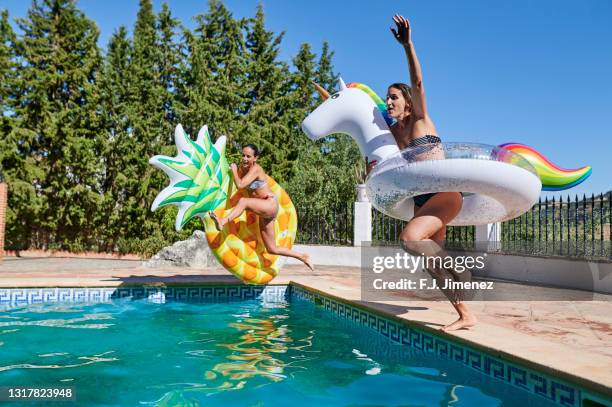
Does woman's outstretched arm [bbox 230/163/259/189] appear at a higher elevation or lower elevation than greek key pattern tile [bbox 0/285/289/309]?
higher

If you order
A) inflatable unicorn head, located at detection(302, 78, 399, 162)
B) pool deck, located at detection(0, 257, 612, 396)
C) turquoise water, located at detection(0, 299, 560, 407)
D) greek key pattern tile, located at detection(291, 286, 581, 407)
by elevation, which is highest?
inflatable unicorn head, located at detection(302, 78, 399, 162)

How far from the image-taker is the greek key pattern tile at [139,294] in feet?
26.4

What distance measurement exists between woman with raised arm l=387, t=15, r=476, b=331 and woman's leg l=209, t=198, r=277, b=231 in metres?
2.60

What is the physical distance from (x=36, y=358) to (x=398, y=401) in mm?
3470

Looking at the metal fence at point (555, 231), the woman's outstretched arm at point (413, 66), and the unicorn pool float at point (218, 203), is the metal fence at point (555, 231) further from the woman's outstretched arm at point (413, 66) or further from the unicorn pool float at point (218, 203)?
the woman's outstretched arm at point (413, 66)

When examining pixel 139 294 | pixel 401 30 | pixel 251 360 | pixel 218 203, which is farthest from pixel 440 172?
pixel 139 294

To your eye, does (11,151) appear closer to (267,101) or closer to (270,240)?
(267,101)

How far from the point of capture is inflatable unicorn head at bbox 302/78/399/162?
526cm

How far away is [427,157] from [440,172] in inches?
7.1

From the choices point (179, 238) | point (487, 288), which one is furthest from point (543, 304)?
point (179, 238)

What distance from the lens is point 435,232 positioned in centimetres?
460

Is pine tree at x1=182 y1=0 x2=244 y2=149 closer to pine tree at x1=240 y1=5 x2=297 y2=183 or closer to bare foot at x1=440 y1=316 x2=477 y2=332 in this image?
pine tree at x1=240 y1=5 x2=297 y2=183

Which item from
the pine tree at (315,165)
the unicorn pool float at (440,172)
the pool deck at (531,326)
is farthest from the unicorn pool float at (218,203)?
the pine tree at (315,165)

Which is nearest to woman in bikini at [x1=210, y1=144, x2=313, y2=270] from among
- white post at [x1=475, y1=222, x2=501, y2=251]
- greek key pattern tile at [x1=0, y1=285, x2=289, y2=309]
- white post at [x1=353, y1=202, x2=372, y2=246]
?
greek key pattern tile at [x1=0, y1=285, x2=289, y2=309]
